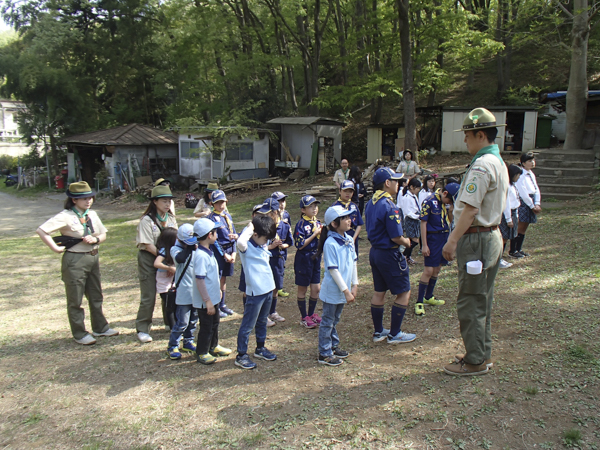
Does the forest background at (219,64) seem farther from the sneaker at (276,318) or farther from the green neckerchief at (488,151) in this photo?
the green neckerchief at (488,151)

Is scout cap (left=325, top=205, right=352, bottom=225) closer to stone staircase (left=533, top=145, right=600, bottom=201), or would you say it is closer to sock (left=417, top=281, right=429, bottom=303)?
sock (left=417, top=281, right=429, bottom=303)

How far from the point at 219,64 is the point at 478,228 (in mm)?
27554

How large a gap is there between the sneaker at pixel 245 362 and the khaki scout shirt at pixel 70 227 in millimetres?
2264

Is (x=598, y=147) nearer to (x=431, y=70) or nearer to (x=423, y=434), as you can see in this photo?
(x=431, y=70)

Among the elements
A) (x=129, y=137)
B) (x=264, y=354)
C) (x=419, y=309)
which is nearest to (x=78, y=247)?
(x=264, y=354)

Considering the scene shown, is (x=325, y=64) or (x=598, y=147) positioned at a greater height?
(x=325, y=64)

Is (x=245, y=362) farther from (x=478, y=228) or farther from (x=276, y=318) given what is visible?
(x=478, y=228)

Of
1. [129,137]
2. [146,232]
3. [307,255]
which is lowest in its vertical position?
[307,255]

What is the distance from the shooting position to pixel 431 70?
20438mm

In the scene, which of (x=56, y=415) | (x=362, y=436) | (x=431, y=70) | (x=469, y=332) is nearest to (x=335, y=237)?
(x=469, y=332)

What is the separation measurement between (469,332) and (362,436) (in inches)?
51.7

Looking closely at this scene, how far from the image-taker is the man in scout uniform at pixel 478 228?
362 cm

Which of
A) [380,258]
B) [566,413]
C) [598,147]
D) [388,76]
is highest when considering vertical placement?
[388,76]

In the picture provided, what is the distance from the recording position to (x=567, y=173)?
43.8 feet
